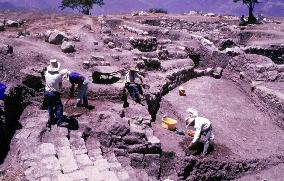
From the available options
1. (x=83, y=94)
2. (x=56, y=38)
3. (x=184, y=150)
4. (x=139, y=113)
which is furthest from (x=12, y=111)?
(x=56, y=38)

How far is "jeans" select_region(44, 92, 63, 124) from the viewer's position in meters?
10.1

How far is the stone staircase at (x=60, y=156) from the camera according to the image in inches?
313

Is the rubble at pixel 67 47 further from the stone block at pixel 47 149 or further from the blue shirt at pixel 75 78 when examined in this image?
the stone block at pixel 47 149

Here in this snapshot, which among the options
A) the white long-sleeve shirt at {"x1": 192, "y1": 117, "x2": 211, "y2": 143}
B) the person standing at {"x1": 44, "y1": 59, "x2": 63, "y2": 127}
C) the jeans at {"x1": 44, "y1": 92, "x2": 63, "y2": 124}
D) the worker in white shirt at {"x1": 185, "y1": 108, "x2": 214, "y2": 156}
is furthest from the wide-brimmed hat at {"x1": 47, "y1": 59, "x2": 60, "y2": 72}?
the white long-sleeve shirt at {"x1": 192, "y1": 117, "x2": 211, "y2": 143}

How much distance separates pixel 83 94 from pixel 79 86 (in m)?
0.30

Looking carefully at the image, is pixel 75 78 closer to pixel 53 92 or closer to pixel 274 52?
pixel 53 92

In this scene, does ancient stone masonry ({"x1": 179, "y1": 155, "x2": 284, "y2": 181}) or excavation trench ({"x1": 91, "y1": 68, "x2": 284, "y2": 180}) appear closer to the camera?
excavation trench ({"x1": 91, "y1": 68, "x2": 284, "y2": 180})

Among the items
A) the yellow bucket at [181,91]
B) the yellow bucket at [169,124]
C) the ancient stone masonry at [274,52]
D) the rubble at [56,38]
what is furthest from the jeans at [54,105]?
the ancient stone masonry at [274,52]

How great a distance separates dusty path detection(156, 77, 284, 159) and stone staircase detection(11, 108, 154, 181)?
2.80 m

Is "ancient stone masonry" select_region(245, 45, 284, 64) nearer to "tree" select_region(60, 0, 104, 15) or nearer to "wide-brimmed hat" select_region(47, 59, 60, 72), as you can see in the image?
"wide-brimmed hat" select_region(47, 59, 60, 72)

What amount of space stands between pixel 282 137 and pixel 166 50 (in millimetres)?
7509

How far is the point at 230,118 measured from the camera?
A: 15.2m

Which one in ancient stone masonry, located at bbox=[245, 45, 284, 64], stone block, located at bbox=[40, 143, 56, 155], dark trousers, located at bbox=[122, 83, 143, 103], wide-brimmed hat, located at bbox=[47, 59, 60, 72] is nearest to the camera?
stone block, located at bbox=[40, 143, 56, 155]

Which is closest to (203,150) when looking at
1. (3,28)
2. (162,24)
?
(3,28)
